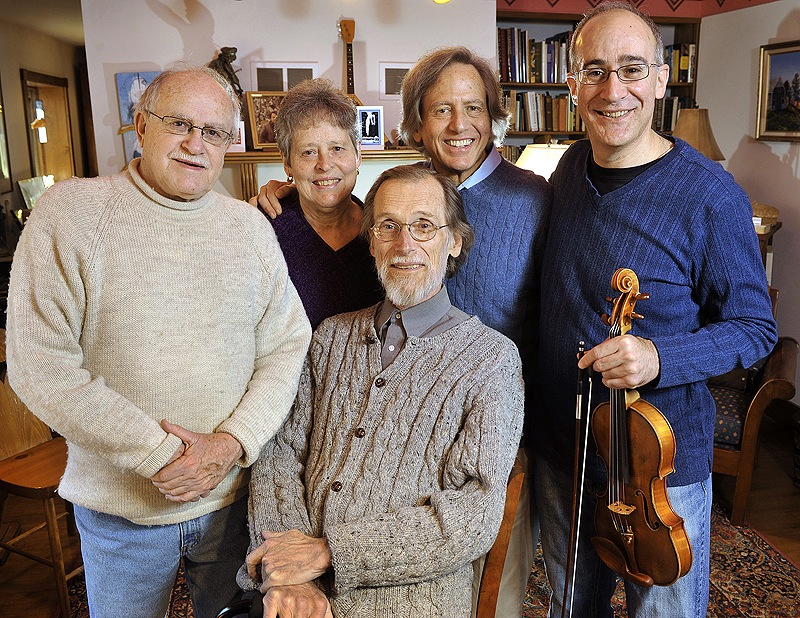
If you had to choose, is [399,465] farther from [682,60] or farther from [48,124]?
[48,124]

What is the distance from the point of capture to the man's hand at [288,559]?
4.58 ft

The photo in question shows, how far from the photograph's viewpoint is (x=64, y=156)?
8500 millimetres

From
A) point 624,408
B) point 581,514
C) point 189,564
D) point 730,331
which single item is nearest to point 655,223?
point 730,331

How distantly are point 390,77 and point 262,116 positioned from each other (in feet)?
2.83

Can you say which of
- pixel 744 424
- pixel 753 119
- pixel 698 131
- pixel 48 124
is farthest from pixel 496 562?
pixel 48 124

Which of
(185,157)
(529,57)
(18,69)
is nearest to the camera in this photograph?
(185,157)

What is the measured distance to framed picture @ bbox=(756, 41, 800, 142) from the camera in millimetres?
4176

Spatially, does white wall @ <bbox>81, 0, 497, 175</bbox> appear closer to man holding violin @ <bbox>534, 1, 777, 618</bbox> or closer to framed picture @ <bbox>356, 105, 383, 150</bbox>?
framed picture @ <bbox>356, 105, 383, 150</bbox>

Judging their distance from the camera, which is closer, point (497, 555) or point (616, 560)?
point (497, 555)

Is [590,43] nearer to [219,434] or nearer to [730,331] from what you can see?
[730,331]

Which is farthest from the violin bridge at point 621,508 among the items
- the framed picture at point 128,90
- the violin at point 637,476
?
the framed picture at point 128,90

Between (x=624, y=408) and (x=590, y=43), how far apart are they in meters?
0.81

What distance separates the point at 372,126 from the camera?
453cm

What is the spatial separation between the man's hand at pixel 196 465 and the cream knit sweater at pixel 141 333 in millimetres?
25
